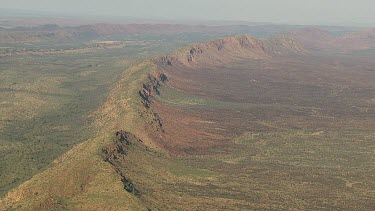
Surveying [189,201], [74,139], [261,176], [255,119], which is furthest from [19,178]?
[255,119]

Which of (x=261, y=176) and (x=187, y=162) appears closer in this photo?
(x=261, y=176)

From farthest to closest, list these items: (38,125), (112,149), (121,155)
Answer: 1. (38,125)
2. (121,155)
3. (112,149)

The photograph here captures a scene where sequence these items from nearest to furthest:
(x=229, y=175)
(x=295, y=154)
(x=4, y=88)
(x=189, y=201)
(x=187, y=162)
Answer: (x=189, y=201)
(x=229, y=175)
(x=187, y=162)
(x=295, y=154)
(x=4, y=88)

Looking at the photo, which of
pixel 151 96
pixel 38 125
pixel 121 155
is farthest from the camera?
pixel 151 96

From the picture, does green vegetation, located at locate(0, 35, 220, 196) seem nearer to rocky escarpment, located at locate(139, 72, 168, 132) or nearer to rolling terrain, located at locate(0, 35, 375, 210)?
rolling terrain, located at locate(0, 35, 375, 210)

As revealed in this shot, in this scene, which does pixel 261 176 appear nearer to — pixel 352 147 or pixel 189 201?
pixel 189 201

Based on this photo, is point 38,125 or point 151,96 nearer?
point 38,125

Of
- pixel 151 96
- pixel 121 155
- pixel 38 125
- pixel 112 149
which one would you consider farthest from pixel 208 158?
pixel 151 96

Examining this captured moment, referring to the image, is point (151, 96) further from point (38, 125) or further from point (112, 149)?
point (112, 149)
